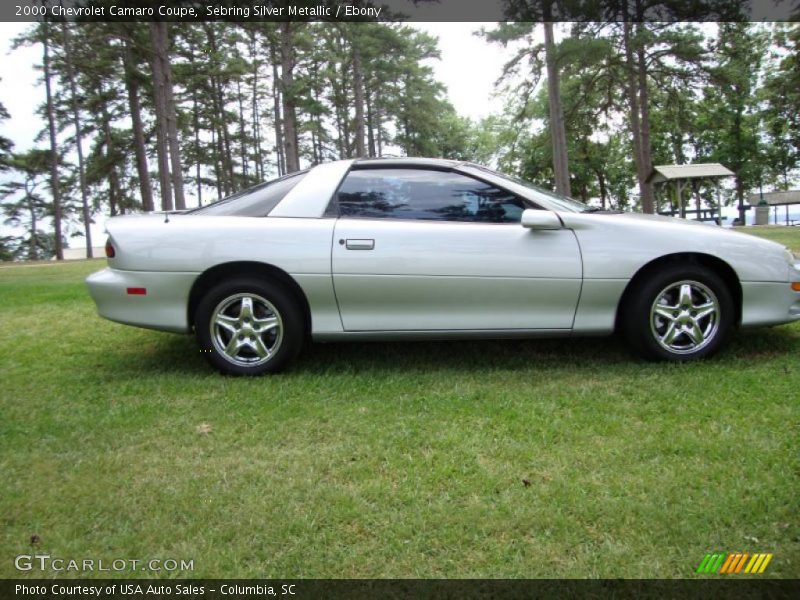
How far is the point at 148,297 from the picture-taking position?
3.79m

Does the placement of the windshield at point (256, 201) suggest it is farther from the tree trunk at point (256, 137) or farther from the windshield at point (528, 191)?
the tree trunk at point (256, 137)

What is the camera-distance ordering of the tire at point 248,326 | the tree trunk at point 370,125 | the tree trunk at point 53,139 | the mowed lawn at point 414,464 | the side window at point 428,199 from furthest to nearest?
1. the tree trunk at point 370,125
2. the tree trunk at point 53,139
3. the side window at point 428,199
4. the tire at point 248,326
5. the mowed lawn at point 414,464

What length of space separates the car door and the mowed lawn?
1.25ft

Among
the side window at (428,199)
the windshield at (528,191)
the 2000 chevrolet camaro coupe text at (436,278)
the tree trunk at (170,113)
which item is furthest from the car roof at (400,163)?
the tree trunk at (170,113)

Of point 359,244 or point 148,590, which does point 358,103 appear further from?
point 148,590

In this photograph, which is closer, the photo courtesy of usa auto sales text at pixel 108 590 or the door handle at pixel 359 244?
the photo courtesy of usa auto sales text at pixel 108 590

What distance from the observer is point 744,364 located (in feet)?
12.3

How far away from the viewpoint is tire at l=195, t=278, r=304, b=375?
376cm

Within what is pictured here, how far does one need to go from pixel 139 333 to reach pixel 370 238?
2682 mm

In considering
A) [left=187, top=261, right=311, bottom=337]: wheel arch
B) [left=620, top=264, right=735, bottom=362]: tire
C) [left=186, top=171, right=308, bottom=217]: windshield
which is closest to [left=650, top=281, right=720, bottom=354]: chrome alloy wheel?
[left=620, top=264, right=735, bottom=362]: tire

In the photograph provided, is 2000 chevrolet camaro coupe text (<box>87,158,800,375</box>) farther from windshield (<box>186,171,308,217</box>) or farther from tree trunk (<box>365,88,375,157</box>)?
tree trunk (<box>365,88,375,157</box>)

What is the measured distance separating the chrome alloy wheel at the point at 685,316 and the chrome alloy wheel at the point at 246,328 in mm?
2539

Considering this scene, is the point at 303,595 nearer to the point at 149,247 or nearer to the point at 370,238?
the point at 370,238

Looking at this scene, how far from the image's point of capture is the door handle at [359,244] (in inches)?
147
